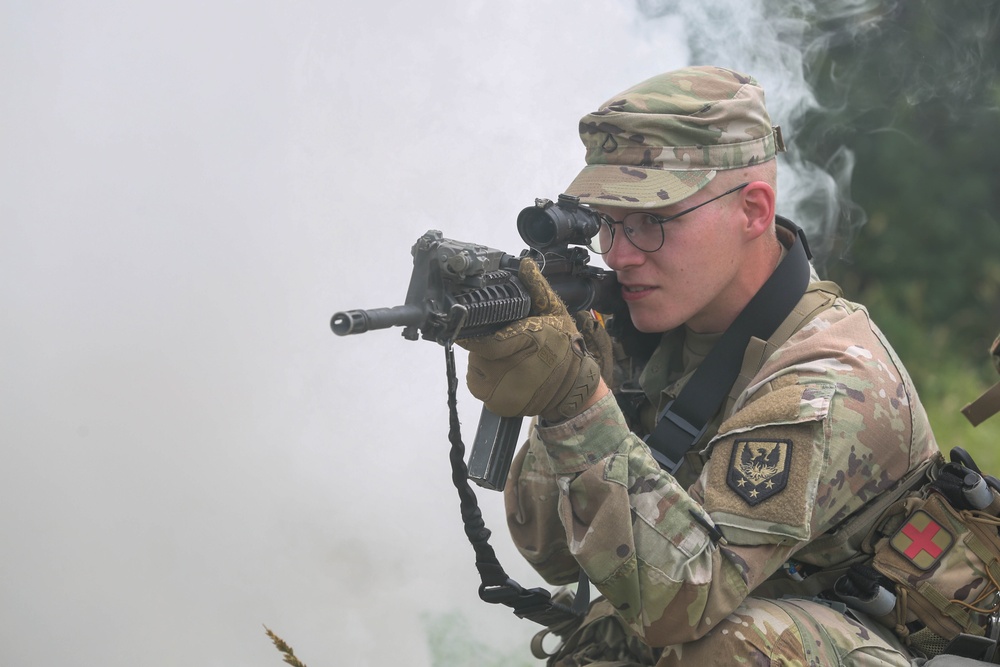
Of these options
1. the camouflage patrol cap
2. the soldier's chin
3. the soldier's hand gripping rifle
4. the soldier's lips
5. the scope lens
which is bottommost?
the soldier's chin

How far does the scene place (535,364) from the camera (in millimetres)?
2477

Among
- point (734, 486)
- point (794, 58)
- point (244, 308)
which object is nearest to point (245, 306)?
point (244, 308)

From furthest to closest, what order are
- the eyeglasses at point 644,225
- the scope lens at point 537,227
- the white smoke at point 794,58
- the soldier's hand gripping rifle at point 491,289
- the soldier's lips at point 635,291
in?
the white smoke at point 794,58 < the soldier's lips at point 635,291 < the eyeglasses at point 644,225 < the scope lens at point 537,227 < the soldier's hand gripping rifle at point 491,289

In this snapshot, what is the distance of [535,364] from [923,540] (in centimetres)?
112

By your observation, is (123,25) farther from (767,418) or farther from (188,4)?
(767,418)

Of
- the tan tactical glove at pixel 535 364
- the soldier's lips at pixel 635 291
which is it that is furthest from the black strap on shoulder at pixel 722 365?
the tan tactical glove at pixel 535 364

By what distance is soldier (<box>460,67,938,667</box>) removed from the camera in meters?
2.48

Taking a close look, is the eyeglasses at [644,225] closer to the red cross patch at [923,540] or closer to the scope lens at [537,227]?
the scope lens at [537,227]

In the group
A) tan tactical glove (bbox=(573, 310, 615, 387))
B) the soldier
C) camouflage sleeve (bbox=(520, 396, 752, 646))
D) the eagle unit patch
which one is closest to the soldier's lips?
the soldier

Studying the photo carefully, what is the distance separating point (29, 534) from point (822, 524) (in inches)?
108

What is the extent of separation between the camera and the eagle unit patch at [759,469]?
8.20ft

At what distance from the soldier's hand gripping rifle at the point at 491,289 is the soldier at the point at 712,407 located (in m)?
0.07

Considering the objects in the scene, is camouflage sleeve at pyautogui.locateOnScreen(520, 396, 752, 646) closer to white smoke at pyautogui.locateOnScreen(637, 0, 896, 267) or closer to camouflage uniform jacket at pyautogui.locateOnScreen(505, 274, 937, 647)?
camouflage uniform jacket at pyautogui.locateOnScreen(505, 274, 937, 647)

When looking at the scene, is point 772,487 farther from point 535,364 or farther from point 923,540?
point 535,364
